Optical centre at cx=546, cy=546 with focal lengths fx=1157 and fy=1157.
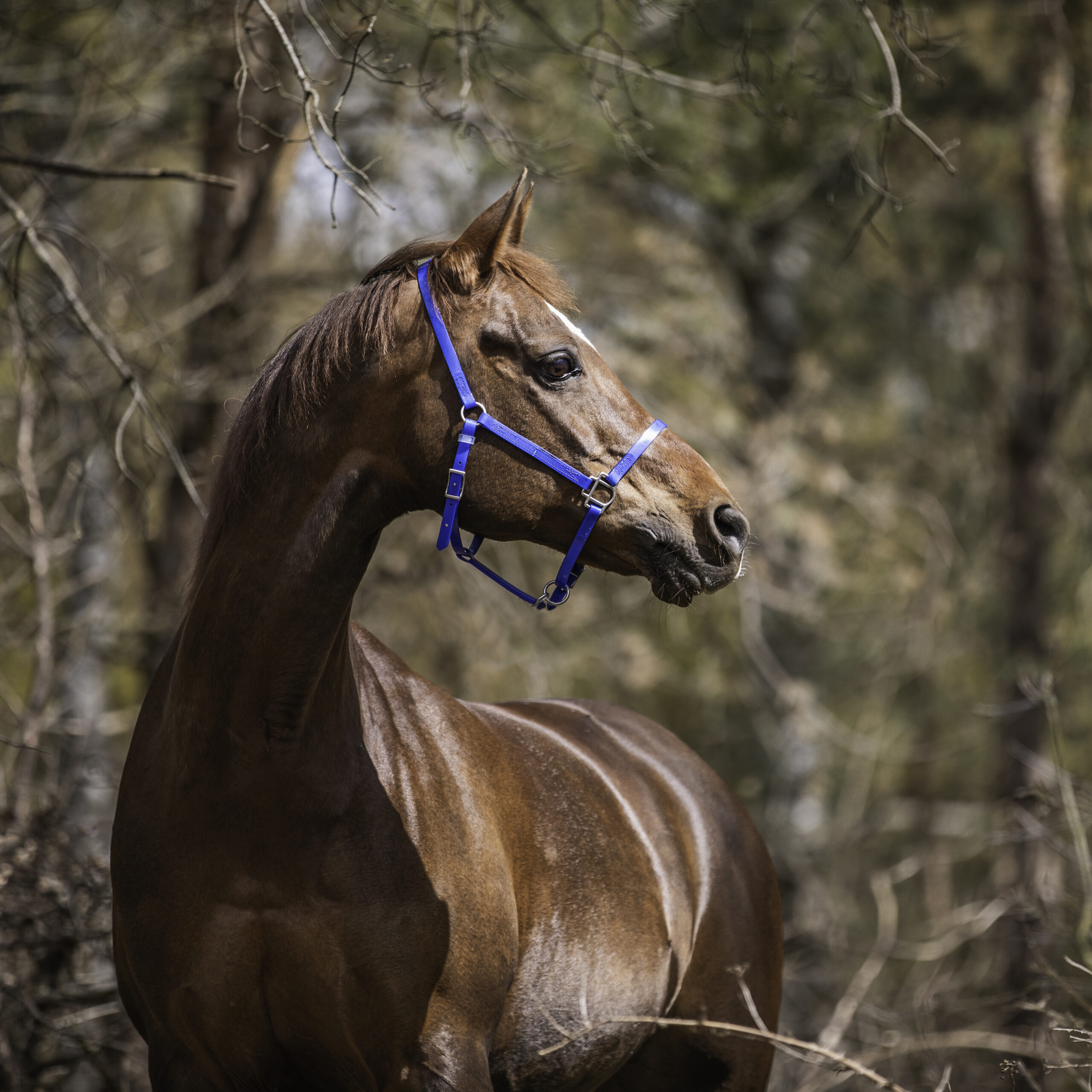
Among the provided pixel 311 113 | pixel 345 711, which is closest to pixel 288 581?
pixel 345 711

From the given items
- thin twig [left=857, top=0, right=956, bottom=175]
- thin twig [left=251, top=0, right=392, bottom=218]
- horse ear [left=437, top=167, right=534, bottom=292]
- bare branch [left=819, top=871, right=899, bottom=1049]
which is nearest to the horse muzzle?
horse ear [left=437, top=167, right=534, bottom=292]

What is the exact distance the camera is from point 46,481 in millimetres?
7398

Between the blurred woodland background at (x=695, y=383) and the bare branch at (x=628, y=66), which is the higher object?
the bare branch at (x=628, y=66)

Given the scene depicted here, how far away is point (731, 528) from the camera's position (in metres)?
2.40

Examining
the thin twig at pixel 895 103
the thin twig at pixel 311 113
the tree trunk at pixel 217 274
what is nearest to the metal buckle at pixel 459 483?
the thin twig at pixel 311 113

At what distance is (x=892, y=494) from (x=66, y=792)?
341 inches

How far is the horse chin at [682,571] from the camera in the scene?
238 cm

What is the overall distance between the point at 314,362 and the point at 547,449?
1.75 ft

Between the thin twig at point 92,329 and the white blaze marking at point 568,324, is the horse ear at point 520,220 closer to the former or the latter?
the white blaze marking at point 568,324

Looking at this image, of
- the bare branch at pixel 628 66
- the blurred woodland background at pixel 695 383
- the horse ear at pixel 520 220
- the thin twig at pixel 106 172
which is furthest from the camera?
the blurred woodland background at pixel 695 383

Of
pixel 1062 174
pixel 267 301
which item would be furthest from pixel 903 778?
pixel 267 301

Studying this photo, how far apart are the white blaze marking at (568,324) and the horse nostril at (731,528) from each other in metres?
0.45

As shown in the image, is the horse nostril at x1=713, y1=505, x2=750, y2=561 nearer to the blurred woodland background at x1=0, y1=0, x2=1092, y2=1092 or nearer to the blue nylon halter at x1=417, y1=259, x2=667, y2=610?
the blue nylon halter at x1=417, y1=259, x2=667, y2=610

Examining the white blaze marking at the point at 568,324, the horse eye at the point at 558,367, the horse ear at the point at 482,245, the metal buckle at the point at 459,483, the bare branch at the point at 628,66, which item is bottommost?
the metal buckle at the point at 459,483
